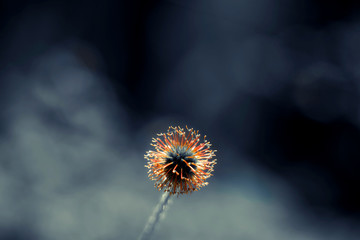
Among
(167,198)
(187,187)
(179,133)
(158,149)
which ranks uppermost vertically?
(179,133)

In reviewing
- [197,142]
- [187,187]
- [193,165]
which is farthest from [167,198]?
[197,142]

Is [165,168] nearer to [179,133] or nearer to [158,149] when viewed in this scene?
[158,149]

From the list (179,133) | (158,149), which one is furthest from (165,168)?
(179,133)

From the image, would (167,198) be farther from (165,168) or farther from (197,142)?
(197,142)

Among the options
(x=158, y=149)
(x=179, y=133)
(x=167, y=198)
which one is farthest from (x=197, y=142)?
(x=167, y=198)

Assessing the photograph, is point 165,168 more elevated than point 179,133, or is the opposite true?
point 179,133

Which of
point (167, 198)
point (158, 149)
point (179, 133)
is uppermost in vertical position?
point (179, 133)

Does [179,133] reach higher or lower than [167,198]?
higher

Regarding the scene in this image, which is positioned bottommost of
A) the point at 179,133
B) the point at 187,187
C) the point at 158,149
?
the point at 187,187
